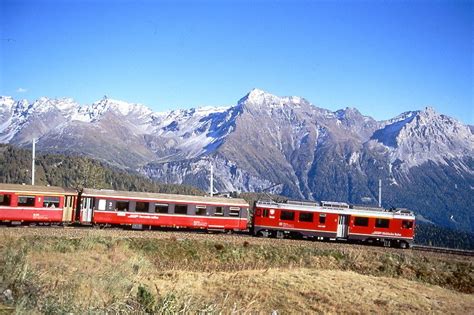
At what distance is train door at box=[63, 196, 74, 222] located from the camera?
141ft

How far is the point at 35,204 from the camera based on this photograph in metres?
41.4

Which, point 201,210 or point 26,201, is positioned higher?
point 26,201

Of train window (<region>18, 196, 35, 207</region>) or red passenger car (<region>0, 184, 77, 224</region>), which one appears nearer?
red passenger car (<region>0, 184, 77, 224</region>)

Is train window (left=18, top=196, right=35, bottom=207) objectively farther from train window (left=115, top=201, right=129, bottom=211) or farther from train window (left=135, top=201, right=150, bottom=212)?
train window (left=135, top=201, right=150, bottom=212)

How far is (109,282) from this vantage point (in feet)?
51.6

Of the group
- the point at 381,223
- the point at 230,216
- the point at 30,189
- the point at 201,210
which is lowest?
the point at 230,216

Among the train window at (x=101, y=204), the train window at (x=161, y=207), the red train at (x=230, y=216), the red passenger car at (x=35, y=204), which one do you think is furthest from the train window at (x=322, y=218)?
the red passenger car at (x=35, y=204)

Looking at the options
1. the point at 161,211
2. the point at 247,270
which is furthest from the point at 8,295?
the point at 161,211

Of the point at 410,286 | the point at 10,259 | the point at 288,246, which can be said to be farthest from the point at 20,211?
the point at 410,286

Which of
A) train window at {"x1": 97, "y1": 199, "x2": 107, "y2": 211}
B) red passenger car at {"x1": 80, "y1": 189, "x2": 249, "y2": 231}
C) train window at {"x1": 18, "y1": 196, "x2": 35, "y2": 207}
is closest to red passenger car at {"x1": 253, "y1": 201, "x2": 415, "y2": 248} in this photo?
red passenger car at {"x1": 80, "y1": 189, "x2": 249, "y2": 231}

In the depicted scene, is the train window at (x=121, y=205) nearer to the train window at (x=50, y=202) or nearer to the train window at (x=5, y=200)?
the train window at (x=50, y=202)

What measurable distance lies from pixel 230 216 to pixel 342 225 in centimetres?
1107

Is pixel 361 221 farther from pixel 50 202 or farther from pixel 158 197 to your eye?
pixel 50 202

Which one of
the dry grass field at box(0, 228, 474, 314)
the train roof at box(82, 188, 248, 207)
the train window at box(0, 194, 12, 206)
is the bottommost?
the dry grass field at box(0, 228, 474, 314)
